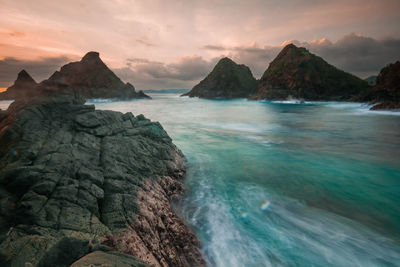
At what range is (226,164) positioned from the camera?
35.6 feet

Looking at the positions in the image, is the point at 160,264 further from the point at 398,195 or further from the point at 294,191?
the point at 398,195

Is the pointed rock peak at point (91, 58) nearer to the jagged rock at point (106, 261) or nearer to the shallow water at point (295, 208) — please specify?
the shallow water at point (295, 208)

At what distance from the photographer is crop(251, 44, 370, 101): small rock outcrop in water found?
92.4 meters

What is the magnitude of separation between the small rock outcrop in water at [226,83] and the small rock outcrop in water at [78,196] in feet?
534

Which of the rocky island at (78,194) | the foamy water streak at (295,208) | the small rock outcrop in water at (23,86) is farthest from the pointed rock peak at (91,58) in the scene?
the rocky island at (78,194)

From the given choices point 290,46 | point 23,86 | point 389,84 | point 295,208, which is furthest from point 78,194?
point 290,46

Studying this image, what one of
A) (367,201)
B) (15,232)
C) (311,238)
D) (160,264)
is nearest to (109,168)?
(15,232)

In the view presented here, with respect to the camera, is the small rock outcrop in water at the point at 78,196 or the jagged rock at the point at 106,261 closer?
the jagged rock at the point at 106,261

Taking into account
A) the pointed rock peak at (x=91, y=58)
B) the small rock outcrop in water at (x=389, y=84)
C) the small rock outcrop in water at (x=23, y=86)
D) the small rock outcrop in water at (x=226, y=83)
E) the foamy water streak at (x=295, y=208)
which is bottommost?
the foamy water streak at (x=295, y=208)

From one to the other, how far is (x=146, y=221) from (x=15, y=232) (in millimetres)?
2148

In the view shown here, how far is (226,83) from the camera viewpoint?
6698 inches

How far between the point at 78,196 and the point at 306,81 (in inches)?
4354

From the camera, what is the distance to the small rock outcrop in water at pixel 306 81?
92438mm

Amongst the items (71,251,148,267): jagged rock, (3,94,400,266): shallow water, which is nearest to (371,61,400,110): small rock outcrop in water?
(3,94,400,266): shallow water
